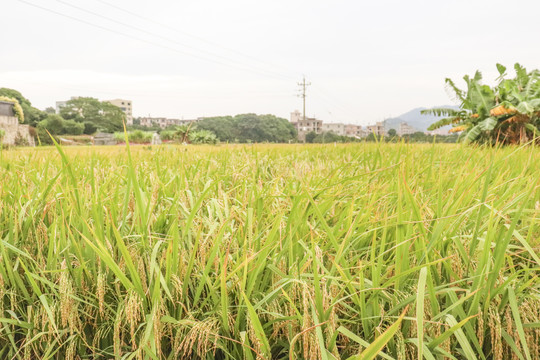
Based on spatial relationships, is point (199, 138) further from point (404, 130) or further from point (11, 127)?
point (404, 130)

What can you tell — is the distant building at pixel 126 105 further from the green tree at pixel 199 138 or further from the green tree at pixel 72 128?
the green tree at pixel 199 138

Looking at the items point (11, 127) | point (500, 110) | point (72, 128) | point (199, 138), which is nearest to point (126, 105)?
point (72, 128)

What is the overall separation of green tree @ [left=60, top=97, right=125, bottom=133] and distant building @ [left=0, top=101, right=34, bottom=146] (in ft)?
107

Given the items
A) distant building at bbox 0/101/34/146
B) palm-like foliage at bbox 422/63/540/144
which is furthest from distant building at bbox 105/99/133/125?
palm-like foliage at bbox 422/63/540/144

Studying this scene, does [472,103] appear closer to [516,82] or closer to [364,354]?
[516,82]

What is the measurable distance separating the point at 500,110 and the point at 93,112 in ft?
255

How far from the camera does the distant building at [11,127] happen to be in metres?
22.9

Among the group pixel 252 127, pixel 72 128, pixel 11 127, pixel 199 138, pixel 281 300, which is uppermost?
pixel 252 127

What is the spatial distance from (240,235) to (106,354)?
496 mm

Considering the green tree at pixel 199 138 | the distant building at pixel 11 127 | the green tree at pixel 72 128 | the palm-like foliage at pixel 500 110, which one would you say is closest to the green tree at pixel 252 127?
the green tree at pixel 72 128

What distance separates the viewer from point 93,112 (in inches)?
2906

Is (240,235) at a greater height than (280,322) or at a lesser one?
greater

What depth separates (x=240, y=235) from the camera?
46.5 inches

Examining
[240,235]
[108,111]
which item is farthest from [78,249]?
[108,111]
